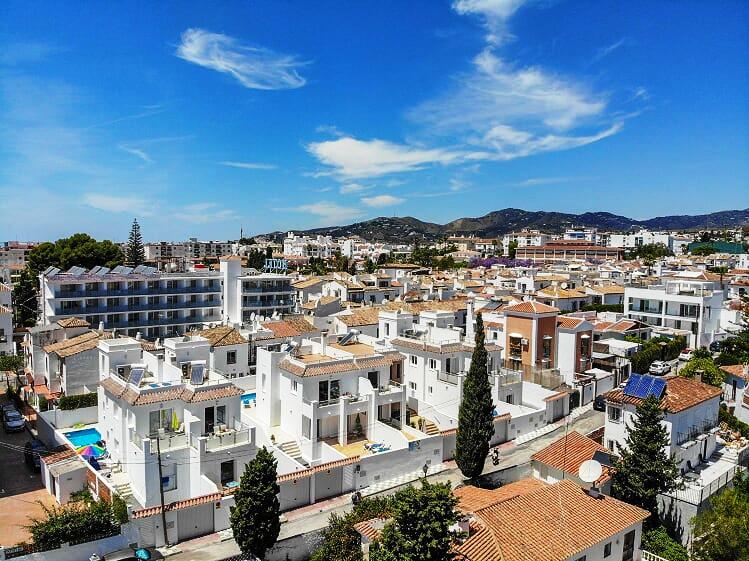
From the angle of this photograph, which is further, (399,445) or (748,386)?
(748,386)

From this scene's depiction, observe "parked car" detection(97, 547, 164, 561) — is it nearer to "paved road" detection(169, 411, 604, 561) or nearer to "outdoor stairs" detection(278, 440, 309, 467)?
"paved road" detection(169, 411, 604, 561)

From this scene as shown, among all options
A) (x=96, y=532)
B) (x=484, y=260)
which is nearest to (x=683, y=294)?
(x=96, y=532)

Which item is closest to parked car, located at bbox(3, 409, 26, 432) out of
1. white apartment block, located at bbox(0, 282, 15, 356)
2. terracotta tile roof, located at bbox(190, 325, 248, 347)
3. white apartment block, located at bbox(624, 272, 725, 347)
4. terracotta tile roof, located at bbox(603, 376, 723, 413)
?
terracotta tile roof, located at bbox(190, 325, 248, 347)

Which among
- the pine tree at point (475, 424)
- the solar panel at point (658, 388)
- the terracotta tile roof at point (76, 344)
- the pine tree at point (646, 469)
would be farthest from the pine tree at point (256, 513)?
the terracotta tile roof at point (76, 344)

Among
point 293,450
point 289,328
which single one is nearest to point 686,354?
point 289,328

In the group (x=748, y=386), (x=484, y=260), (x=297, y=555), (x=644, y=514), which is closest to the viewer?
(x=644, y=514)

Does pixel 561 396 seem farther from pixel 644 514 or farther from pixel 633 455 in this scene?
pixel 644 514

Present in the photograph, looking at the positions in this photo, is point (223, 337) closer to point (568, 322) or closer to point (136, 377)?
point (136, 377)
